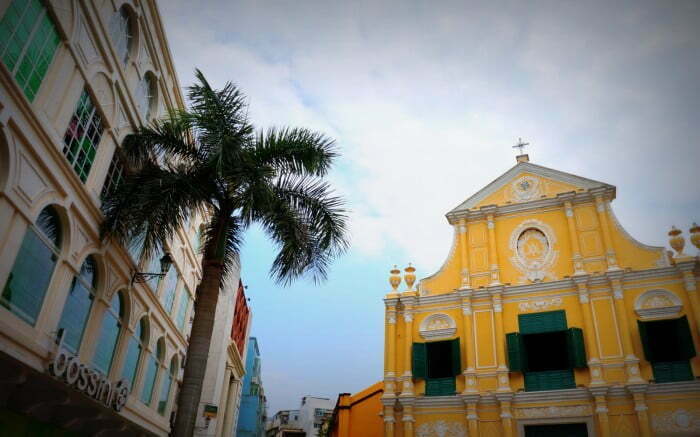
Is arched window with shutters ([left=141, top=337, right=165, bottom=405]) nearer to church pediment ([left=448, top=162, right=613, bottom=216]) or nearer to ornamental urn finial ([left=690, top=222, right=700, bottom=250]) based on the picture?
church pediment ([left=448, top=162, right=613, bottom=216])

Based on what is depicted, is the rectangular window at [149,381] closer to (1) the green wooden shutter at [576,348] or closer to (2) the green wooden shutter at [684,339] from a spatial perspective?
(1) the green wooden shutter at [576,348]

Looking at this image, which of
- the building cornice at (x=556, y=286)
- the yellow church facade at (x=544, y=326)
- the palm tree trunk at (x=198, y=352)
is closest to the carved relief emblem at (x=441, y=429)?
the yellow church facade at (x=544, y=326)

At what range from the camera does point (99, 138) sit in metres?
12.0

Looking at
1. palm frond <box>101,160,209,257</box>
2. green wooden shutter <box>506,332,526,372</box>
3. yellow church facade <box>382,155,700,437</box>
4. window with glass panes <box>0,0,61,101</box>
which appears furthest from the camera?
green wooden shutter <box>506,332,526,372</box>

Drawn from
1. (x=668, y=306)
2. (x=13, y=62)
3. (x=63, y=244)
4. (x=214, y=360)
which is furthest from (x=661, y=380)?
(x=214, y=360)

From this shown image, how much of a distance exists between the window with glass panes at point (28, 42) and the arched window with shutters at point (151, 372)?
10404mm

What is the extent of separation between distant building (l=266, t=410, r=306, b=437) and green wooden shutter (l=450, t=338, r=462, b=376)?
198 feet

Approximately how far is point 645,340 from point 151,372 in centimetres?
1623

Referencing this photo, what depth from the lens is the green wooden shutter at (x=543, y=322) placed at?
62.0 feet

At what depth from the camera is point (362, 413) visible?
22953 millimetres

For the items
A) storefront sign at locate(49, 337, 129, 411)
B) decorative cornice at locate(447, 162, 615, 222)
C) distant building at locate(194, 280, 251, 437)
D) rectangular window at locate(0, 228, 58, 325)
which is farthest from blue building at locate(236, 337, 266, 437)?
rectangular window at locate(0, 228, 58, 325)

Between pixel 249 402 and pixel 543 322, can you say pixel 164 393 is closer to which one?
pixel 543 322

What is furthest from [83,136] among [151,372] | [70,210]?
[151,372]

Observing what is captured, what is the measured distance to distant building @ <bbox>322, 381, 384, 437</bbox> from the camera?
74.0 feet
